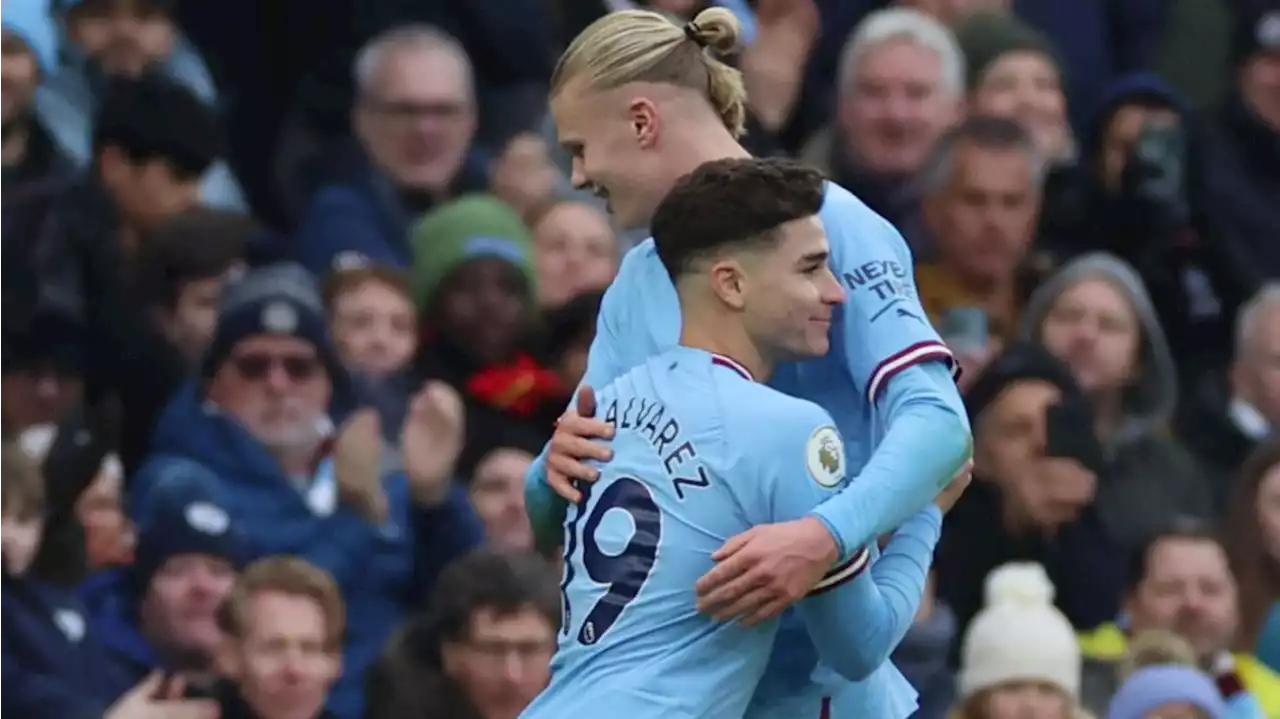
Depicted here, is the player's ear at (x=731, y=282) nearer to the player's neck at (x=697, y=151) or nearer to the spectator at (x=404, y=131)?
the player's neck at (x=697, y=151)

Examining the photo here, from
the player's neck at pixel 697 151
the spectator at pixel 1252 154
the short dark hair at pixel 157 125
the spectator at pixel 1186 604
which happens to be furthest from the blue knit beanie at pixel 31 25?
the player's neck at pixel 697 151

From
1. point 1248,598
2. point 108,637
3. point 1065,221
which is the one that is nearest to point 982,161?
point 1065,221

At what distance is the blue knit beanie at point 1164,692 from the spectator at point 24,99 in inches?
132

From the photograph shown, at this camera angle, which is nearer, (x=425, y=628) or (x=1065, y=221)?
(x=425, y=628)

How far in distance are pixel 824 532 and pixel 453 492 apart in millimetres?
4350

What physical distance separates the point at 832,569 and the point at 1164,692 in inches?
151

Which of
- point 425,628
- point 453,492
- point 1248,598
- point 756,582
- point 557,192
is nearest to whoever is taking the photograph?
point 756,582

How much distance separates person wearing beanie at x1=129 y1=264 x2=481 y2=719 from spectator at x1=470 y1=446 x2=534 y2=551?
6 centimetres

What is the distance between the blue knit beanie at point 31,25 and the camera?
32.4 feet

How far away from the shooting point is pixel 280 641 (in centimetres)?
848

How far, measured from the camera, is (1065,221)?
1166 centimetres

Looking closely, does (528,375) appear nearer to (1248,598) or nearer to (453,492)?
(453,492)

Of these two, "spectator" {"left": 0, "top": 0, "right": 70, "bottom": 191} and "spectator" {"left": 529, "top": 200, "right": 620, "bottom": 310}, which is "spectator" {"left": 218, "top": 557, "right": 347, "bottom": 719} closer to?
"spectator" {"left": 0, "top": 0, "right": 70, "bottom": 191}

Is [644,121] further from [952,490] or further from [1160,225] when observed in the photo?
[1160,225]
